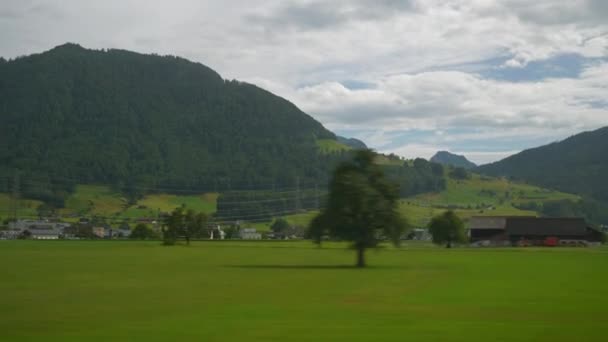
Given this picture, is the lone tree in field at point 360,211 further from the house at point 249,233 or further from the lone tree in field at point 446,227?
the house at point 249,233

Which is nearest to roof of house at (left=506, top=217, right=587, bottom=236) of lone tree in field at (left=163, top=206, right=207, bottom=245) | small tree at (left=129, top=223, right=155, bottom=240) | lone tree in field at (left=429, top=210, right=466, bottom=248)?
lone tree in field at (left=429, top=210, right=466, bottom=248)

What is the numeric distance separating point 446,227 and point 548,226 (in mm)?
34698

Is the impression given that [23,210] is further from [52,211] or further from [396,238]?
[396,238]

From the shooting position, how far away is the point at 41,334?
56.7 ft

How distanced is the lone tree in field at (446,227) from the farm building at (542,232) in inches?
950

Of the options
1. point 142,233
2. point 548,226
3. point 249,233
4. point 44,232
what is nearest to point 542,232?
point 548,226

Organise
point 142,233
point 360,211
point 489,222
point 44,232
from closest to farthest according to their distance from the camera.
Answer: point 360,211 → point 142,233 → point 489,222 → point 44,232

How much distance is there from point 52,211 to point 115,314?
186 meters

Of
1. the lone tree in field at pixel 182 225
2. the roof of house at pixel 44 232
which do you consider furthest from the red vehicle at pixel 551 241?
the roof of house at pixel 44 232

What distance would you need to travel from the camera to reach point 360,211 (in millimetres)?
48781

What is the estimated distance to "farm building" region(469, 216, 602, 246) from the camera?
413 feet

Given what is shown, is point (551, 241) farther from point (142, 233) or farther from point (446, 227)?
point (142, 233)

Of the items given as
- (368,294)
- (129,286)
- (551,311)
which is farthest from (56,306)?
(551,311)

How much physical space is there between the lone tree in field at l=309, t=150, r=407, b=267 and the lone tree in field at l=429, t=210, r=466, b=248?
56.7 meters
